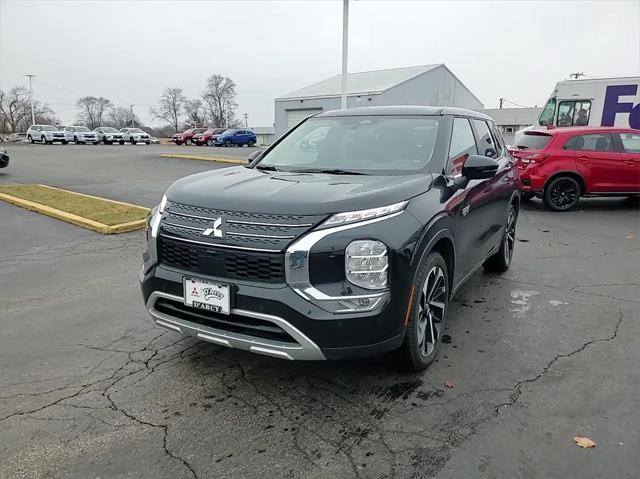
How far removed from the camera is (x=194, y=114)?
90000 mm

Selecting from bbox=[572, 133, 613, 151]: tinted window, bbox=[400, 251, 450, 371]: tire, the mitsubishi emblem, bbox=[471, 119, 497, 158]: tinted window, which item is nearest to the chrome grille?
the mitsubishi emblem

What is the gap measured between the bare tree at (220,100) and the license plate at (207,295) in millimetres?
87152

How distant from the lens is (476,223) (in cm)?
425

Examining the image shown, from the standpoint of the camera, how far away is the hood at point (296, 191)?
2.81 m

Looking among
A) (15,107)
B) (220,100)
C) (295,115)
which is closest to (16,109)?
(15,107)

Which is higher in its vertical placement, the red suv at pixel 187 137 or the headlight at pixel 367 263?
the red suv at pixel 187 137

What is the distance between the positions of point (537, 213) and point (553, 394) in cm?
783

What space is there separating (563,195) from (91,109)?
338 feet

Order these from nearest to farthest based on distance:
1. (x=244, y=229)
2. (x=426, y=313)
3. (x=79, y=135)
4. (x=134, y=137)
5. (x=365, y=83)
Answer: (x=244, y=229), (x=426, y=313), (x=365, y=83), (x=79, y=135), (x=134, y=137)

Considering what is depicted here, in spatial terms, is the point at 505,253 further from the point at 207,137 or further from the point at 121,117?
the point at 121,117

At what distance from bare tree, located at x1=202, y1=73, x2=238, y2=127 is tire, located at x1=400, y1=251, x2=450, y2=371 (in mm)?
86914

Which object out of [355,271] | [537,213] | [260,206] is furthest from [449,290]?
[537,213]

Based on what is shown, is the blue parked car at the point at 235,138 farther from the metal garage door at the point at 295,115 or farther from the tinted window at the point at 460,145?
the tinted window at the point at 460,145

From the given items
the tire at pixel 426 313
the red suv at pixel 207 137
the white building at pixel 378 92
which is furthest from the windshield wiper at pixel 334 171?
the red suv at pixel 207 137
